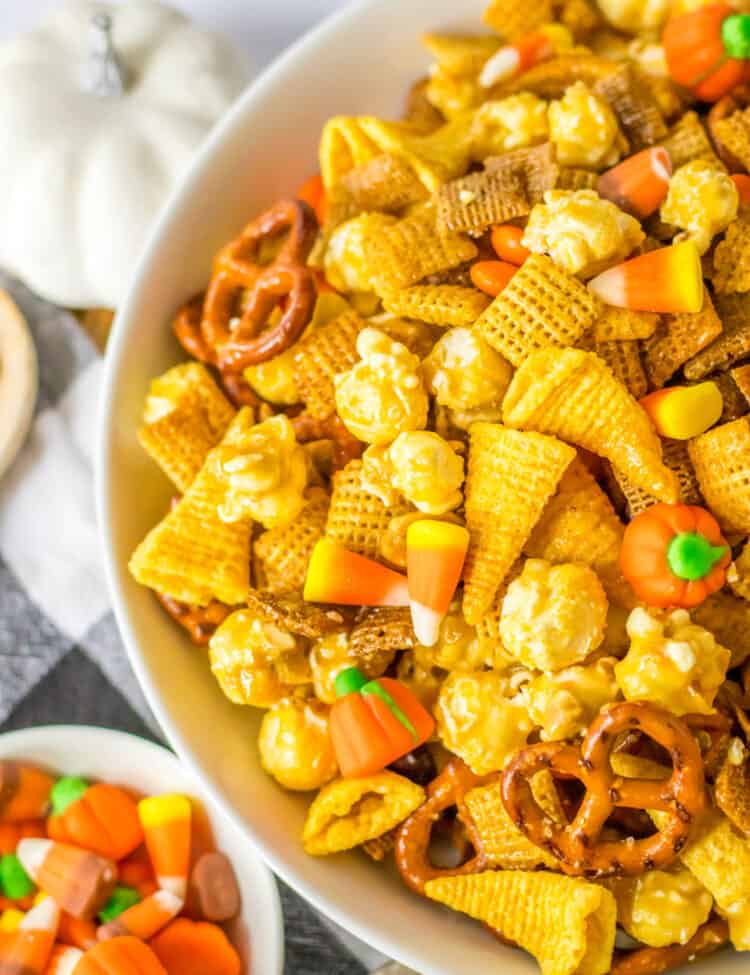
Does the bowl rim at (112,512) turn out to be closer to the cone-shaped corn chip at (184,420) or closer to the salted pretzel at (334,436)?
the cone-shaped corn chip at (184,420)

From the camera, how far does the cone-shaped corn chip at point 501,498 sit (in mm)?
1591

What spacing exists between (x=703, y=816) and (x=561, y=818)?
199 millimetres

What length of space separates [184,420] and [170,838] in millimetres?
721

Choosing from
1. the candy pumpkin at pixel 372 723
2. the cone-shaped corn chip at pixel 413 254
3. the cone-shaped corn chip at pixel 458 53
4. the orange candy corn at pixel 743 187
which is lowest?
the candy pumpkin at pixel 372 723

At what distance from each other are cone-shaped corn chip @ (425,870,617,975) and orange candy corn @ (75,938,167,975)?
0.52m

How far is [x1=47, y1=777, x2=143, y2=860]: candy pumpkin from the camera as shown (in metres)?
2.03

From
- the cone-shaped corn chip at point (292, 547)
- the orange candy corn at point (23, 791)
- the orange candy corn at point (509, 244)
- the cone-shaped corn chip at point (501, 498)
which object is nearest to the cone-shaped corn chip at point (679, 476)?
the cone-shaped corn chip at point (501, 498)

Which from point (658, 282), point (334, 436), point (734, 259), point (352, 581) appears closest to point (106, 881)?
point (352, 581)

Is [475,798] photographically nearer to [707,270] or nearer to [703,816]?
[703,816]

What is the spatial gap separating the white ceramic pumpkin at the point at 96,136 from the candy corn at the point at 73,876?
3.45ft

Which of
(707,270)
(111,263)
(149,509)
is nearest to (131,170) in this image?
(111,263)

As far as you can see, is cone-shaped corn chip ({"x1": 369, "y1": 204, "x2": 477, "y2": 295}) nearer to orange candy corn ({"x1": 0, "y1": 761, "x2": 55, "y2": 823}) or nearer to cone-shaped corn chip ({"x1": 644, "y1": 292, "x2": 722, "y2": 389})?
cone-shaped corn chip ({"x1": 644, "y1": 292, "x2": 722, "y2": 389})

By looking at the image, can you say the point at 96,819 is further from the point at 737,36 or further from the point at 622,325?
the point at 737,36

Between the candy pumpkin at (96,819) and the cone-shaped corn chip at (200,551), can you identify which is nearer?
the cone-shaped corn chip at (200,551)
